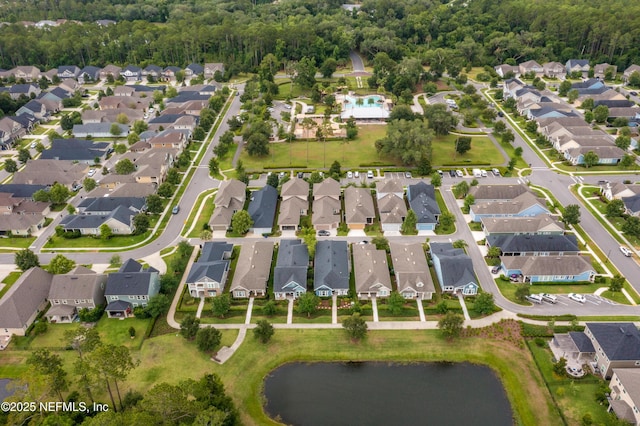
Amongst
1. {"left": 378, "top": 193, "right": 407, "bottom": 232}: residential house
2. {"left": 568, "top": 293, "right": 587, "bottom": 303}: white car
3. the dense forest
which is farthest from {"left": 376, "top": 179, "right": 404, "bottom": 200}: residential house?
the dense forest

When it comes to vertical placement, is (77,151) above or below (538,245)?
below

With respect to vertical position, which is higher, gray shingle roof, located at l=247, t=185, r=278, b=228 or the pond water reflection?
gray shingle roof, located at l=247, t=185, r=278, b=228

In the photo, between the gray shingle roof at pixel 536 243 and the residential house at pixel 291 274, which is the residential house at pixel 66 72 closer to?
the residential house at pixel 291 274

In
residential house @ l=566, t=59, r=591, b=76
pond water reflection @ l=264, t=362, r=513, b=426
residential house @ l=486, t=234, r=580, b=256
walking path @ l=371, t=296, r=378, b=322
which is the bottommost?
pond water reflection @ l=264, t=362, r=513, b=426

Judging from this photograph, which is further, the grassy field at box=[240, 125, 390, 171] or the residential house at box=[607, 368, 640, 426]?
the grassy field at box=[240, 125, 390, 171]

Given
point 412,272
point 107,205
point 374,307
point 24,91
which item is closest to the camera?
point 374,307

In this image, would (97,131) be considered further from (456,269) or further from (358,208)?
(456,269)

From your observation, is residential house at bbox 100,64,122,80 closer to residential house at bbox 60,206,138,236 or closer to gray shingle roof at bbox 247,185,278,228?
residential house at bbox 60,206,138,236

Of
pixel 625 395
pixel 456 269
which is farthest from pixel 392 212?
pixel 625 395
